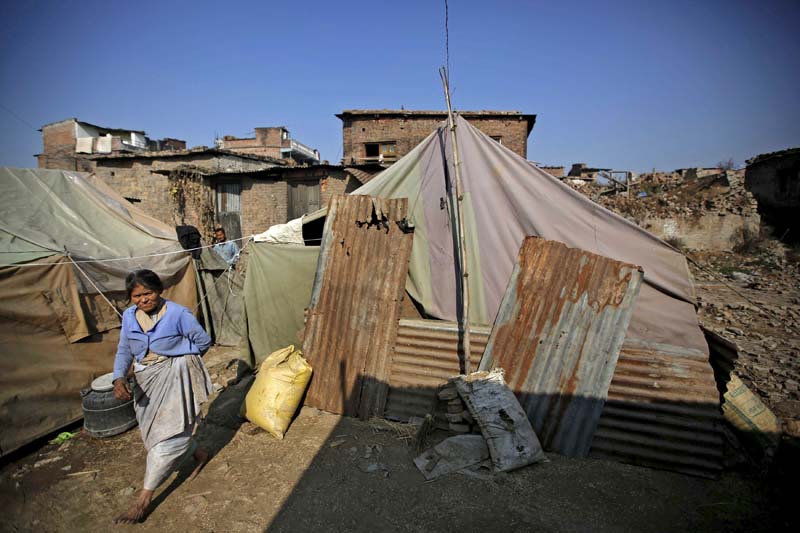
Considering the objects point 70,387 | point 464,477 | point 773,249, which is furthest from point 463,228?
point 773,249

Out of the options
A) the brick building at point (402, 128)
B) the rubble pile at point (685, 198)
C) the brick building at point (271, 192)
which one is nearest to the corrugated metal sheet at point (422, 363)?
the brick building at point (271, 192)

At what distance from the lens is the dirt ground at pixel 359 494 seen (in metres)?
2.59

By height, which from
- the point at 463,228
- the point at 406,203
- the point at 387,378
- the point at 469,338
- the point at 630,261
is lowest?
the point at 387,378

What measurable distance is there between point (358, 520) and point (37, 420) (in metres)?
3.61

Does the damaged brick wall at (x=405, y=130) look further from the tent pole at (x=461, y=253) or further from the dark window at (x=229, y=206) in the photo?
the tent pole at (x=461, y=253)

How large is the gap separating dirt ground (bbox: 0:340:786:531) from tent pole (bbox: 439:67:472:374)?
38.2 inches

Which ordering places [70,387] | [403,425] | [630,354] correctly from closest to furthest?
[630,354]
[403,425]
[70,387]

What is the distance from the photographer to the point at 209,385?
3.12 meters

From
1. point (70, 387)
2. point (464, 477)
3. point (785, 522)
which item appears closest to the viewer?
point (785, 522)

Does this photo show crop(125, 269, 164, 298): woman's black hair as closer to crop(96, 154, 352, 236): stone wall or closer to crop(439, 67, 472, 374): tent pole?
crop(439, 67, 472, 374): tent pole

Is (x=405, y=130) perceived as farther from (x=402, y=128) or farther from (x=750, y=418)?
(x=750, y=418)

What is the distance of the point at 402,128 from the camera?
1738cm

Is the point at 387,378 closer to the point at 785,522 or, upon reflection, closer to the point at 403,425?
the point at 403,425

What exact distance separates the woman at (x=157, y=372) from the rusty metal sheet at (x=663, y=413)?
11.1ft
